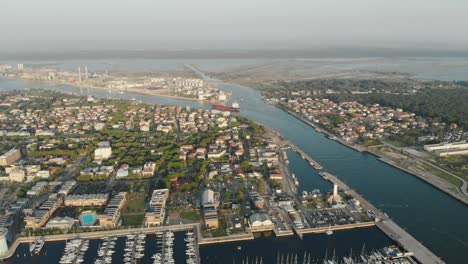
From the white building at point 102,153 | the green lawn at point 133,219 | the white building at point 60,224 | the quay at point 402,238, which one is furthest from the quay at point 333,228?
the white building at point 102,153

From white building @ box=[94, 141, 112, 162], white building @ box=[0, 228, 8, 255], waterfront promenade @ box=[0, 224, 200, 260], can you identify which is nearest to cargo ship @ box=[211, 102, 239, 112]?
white building @ box=[94, 141, 112, 162]

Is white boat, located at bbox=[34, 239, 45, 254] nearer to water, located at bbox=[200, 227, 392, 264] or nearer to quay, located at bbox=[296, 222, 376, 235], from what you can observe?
water, located at bbox=[200, 227, 392, 264]

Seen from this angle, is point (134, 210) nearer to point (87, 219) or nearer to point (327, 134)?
point (87, 219)

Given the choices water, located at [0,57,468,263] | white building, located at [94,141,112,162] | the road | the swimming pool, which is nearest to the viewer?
water, located at [0,57,468,263]

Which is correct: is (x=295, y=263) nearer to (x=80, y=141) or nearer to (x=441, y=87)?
(x=80, y=141)

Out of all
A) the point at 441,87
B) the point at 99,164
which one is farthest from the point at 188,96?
the point at 441,87

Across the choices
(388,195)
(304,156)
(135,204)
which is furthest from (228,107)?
(135,204)
